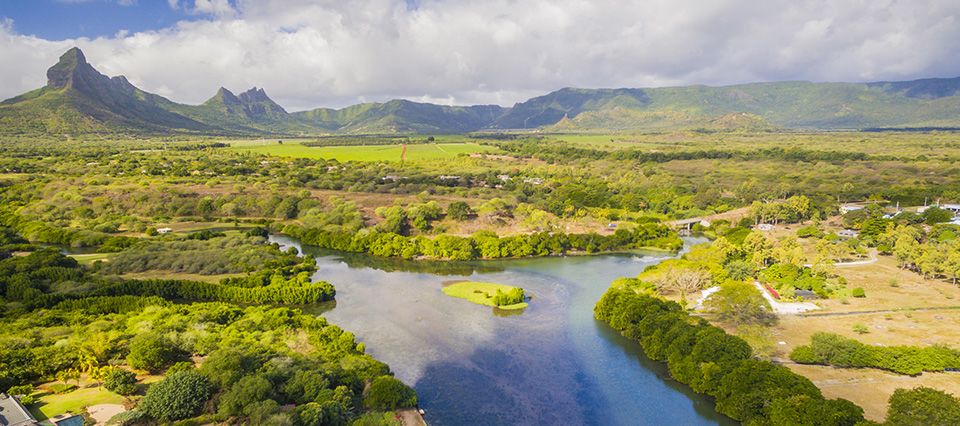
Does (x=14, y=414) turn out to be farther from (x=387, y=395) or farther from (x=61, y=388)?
(x=387, y=395)

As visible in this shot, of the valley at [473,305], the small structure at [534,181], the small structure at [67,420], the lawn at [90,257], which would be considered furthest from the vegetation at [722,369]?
the small structure at [534,181]

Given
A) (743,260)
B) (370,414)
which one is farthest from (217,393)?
(743,260)

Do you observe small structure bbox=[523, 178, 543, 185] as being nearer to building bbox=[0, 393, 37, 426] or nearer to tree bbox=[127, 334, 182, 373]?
tree bbox=[127, 334, 182, 373]

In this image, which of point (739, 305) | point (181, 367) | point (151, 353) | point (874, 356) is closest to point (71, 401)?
point (151, 353)

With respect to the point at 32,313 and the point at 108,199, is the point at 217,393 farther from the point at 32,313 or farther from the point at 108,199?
the point at 108,199

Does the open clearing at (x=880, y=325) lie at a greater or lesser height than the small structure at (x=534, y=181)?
lesser

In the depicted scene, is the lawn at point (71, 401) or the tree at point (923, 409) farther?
the lawn at point (71, 401)

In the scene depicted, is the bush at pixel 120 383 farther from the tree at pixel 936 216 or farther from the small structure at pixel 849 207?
the tree at pixel 936 216
